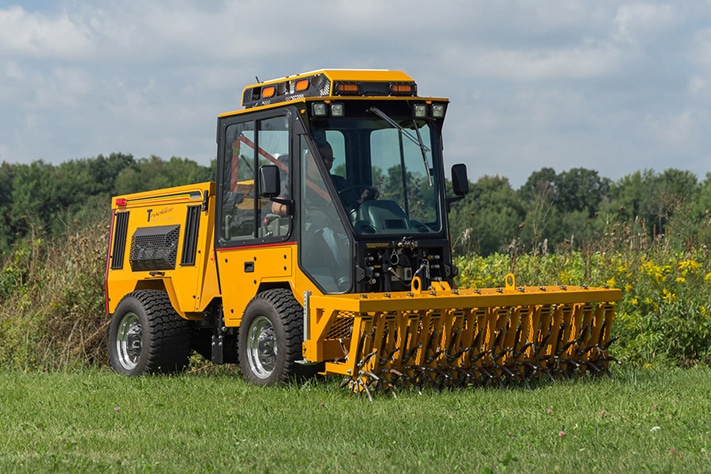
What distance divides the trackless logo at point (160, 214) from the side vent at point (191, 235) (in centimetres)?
52

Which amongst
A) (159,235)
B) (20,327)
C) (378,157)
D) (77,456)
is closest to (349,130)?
(378,157)

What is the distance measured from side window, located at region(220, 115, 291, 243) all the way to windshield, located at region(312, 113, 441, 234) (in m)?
0.54

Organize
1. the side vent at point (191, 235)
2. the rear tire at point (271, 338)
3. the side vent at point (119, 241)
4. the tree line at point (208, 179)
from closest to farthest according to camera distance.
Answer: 1. the rear tire at point (271, 338)
2. the side vent at point (191, 235)
3. the side vent at point (119, 241)
4. the tree line at point (208, 179)

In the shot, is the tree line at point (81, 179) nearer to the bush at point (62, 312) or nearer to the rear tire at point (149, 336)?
the bush at point (62, 312)

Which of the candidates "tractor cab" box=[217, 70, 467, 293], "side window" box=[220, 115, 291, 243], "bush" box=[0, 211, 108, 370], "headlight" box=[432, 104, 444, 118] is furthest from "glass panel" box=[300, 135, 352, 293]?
"bush" box=[0, 211, 108, 370]

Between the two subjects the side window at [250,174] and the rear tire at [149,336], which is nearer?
the side window at [250,174]

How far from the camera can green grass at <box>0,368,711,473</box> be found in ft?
23.7

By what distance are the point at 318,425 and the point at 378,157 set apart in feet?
11.7

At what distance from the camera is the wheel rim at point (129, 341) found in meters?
13.1

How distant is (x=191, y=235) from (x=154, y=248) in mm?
762

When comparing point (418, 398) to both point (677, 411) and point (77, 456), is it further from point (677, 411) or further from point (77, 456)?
point (77, 456)

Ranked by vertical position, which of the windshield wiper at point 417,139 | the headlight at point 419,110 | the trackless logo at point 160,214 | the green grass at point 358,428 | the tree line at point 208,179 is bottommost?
the green grass at point 358,428

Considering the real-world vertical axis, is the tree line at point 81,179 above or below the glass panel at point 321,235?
above

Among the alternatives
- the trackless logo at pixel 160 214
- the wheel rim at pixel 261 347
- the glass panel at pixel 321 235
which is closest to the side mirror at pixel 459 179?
the glass panel at pixel 321 235
